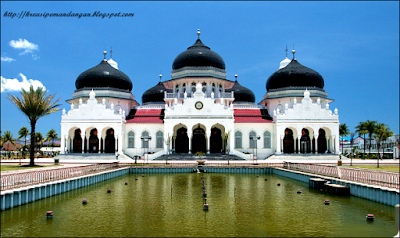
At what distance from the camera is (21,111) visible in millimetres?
29906

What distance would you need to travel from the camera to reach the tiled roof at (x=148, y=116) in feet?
155

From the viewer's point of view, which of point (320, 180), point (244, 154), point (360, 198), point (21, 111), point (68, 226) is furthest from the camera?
point (244, 154)

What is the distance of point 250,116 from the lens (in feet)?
159

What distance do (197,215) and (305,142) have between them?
37.5 m

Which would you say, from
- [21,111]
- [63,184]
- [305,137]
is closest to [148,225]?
[63,184]

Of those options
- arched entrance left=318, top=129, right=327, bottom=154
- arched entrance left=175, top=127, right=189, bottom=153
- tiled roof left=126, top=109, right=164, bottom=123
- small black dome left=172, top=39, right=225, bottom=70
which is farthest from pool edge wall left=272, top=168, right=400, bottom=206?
small black dome left=172, top=39, right=225, bottom=70

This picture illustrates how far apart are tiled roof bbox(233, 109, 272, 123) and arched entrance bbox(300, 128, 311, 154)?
5.21 meters

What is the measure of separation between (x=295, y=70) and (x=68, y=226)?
44.2 m

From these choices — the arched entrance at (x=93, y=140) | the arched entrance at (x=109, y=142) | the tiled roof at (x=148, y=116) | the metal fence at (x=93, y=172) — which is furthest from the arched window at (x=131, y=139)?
the metal fence at (x=93, y=172)

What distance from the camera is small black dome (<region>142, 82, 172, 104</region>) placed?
57.5 metres

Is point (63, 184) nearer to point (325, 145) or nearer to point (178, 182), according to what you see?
point (178, 182)

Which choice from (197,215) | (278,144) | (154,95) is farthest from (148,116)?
(197,215)

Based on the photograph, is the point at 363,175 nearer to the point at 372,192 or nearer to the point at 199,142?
the point at 372,192

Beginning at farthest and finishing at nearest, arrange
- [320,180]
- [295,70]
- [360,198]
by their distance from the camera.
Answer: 1. [295,70]
2. [320,180]
3. [360,198]
